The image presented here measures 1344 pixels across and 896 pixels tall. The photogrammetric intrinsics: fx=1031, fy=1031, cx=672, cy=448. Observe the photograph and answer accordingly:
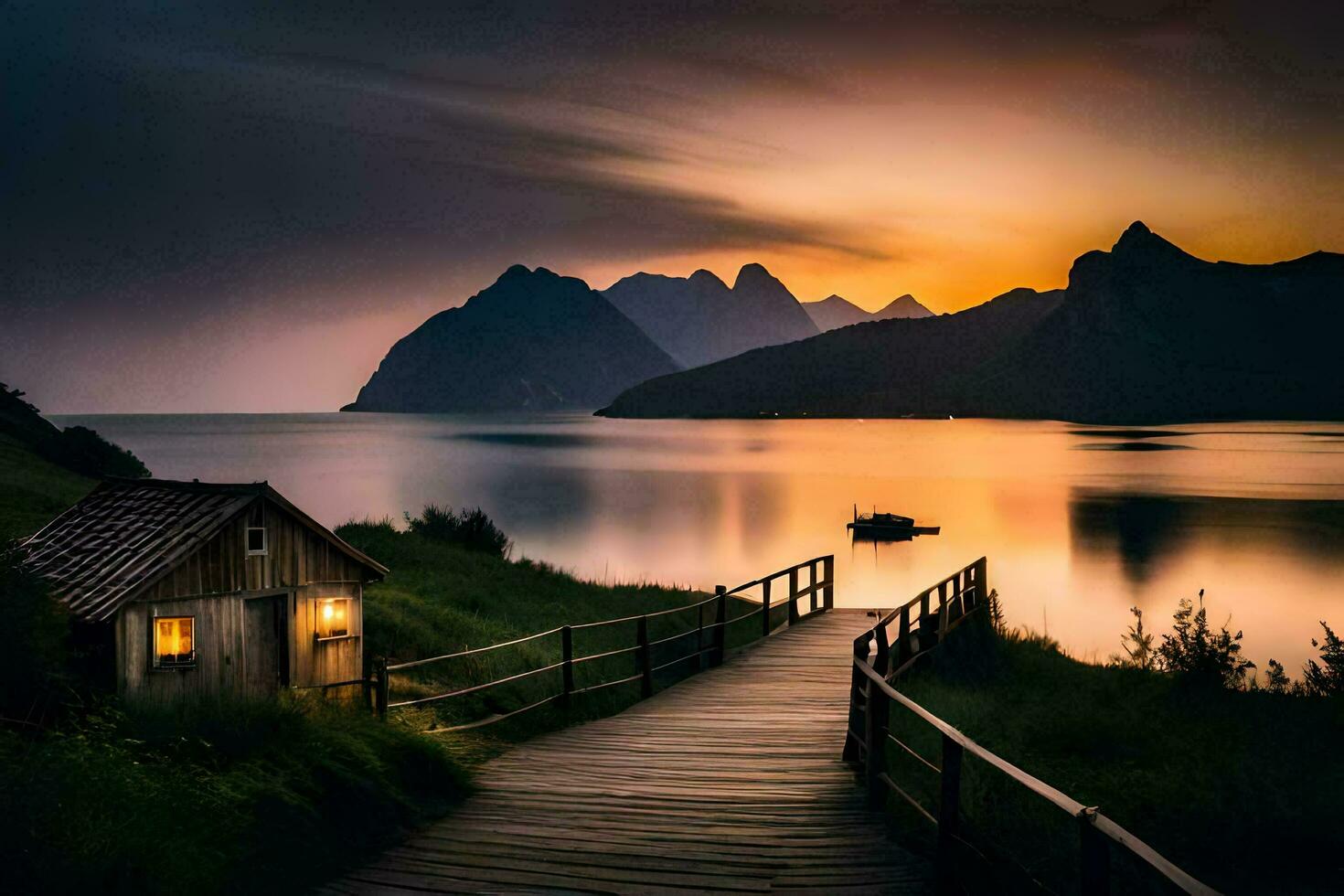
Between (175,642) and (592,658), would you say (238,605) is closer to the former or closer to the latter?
(175,642)

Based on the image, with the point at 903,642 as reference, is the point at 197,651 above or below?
above

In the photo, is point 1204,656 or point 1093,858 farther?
point 1204,656

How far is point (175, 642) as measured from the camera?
37.8 ft

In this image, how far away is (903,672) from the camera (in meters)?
17.1

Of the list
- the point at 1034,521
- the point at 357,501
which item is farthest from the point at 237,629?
the point at 357,501

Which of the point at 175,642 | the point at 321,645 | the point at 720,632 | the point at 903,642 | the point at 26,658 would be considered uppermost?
the point at 26,658

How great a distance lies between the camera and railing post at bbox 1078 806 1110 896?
462 cm

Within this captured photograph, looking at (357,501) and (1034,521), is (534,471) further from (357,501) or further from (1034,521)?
(1034,521)

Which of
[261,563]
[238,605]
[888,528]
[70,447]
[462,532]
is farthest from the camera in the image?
[888,528]

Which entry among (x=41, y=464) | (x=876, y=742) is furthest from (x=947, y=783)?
(x=41, y=464)

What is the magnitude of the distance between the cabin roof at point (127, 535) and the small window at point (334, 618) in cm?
83

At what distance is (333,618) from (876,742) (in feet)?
27.2

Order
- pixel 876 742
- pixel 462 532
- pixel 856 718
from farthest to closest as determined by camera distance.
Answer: pixel 462 532 < pixel 856 718 < pixel 876 742

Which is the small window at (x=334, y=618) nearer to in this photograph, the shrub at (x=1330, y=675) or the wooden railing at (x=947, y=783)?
the wooden railing at (x=947, y=783)
